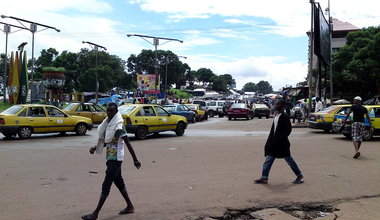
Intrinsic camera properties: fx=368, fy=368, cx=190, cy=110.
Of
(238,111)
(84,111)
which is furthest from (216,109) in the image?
(84,111)

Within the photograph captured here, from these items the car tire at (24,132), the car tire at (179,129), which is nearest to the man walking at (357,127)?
the car tire at (179,129)

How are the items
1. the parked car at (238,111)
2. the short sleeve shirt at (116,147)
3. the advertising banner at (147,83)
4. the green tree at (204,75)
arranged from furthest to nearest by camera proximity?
the green tree at (204,75)
the advertising banner at (147,83)
the parked car at (238,111)
the short sleeve shirt at (116,147)

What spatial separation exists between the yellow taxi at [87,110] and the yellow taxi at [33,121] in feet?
11.5

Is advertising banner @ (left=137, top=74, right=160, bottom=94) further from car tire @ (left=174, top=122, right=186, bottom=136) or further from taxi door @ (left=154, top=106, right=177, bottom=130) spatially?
taxi door @ (left=154, top=106, right=177, bottom=130)

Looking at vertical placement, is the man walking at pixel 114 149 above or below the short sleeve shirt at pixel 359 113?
below

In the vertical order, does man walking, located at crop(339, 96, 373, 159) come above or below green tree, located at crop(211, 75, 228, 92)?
below

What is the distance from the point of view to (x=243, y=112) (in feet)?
101

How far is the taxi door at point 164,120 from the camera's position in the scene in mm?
15680

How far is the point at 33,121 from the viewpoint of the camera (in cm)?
1463

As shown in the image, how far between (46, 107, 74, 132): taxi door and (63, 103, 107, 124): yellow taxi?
356 centimetres

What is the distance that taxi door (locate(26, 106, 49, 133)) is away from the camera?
47.9 feet

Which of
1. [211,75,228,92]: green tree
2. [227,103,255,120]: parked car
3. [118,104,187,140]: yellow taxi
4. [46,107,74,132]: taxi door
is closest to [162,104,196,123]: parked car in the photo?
[227,103,255,120]: parked car

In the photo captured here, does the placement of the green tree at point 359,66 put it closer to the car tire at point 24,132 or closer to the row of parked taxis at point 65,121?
the row of parked taxis at point 65,121

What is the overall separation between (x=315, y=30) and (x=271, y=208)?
20.1 metres
